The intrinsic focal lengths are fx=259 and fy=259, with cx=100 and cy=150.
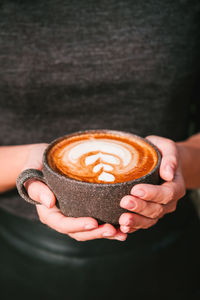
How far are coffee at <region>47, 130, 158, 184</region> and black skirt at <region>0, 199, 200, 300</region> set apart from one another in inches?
19.6

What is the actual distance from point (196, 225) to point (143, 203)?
0.71 meters

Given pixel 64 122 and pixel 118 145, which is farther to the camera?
pixel 64 122

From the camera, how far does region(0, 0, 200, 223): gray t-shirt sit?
1099 millimetres

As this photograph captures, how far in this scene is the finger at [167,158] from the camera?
0.80 metres

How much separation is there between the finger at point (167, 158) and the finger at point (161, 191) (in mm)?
36

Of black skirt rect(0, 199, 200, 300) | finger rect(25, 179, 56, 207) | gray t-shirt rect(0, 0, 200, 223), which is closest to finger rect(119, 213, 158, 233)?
finger rect(25, 179, 56, 207)

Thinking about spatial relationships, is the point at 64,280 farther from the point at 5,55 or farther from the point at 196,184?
the point at 5,55

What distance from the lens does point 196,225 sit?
1.32 meters

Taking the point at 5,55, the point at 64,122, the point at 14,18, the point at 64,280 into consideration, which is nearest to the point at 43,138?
the point at 64,122

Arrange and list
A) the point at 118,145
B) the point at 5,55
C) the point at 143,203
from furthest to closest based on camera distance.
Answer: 1. the point at 5,55
2. the point at 118,145
3. the point at 143,203

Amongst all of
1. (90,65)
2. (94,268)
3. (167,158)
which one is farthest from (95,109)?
(94,268)

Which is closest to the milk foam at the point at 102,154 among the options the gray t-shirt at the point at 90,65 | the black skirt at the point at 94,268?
the gray t-shirt at the point at 90,65

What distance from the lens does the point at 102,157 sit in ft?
3.05

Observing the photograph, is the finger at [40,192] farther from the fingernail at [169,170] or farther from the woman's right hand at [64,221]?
the fingernail at [169,170]
